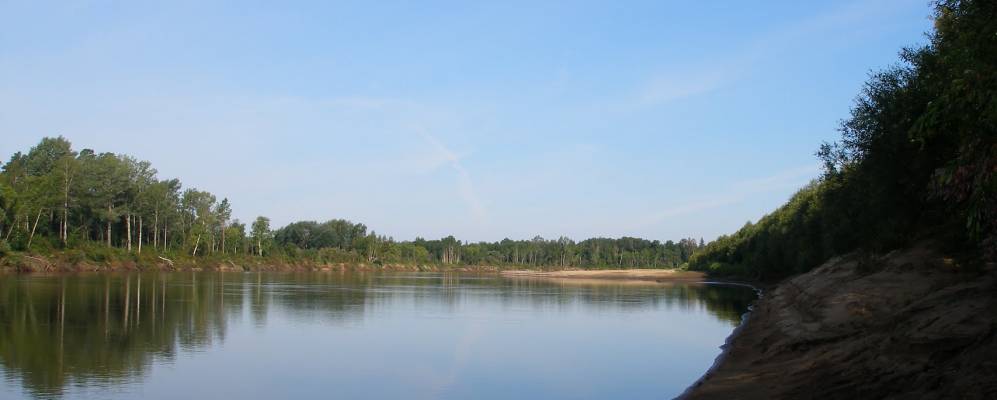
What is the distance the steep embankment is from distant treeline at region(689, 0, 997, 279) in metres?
1.25

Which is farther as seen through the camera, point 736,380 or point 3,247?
point 3,247

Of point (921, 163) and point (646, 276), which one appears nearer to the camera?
point (921, 163)

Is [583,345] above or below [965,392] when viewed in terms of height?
below

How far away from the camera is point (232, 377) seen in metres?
22.1

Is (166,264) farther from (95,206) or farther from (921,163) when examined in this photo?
(921,163)

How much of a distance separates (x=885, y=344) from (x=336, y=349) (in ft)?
64.5

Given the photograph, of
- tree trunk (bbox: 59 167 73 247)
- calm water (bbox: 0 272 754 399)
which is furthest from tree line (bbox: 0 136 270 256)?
calm water (bbox: 0 272 754 399)

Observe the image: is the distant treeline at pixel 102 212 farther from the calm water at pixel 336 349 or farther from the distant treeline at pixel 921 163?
the distant treeline at pixel 921 163

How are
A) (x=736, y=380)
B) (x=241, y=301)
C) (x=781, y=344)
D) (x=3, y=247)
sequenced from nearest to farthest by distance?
(x=736, y=380)
(x=781, y=344)
(x=241, y=301)
(x=3, y=247)

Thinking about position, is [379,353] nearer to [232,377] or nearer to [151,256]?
[232,377]

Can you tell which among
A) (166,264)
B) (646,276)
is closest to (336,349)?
(166,264)

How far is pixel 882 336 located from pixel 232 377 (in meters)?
17.4

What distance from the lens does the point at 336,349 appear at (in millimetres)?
28641

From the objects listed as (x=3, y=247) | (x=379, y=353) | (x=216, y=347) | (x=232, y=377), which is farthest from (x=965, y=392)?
(x=3, y=247)
